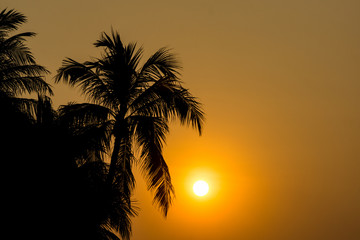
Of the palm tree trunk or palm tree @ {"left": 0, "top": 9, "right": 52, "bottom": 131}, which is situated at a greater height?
palm tree @ {"left": 0, "top": 9, "right": 52, "bottom": 131}

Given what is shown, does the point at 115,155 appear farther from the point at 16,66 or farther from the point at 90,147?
the point at 16,66

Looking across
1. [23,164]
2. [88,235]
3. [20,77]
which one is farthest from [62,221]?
[20,77]

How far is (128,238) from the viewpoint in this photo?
11492 mm

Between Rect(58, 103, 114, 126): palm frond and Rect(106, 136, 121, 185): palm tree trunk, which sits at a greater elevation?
Rect(58, 103, 114, 126): palm frond

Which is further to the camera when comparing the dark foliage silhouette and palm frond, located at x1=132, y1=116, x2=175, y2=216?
palm frond, located at x1=132, y1=116, x2=175, y2=216

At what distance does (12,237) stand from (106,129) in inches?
155

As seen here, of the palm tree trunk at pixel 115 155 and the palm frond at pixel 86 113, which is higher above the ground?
the palm frond at pixel 86 113

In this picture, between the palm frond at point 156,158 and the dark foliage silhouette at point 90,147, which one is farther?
the palm frond at point 156,158

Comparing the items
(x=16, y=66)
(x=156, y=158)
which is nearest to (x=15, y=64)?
(x=16, y=66)

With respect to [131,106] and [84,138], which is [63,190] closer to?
[84,138]

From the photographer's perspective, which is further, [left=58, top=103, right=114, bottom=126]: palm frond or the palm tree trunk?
[left=58, top=103, right=114, bottom=126]: palm frond

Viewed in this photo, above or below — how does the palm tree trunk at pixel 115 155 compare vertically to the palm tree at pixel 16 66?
below

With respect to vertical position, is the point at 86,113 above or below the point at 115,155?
above

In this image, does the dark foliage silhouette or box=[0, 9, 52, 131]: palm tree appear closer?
the dark foliage silhouette
